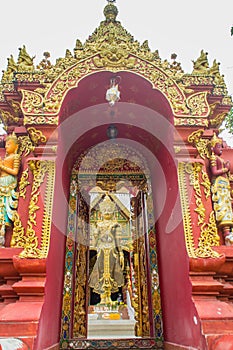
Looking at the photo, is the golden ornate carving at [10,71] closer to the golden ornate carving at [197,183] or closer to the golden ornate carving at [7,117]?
the golden ornate carving at [7,117]

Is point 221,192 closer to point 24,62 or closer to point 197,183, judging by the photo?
point 197,183

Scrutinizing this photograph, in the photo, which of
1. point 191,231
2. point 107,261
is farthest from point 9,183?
point 107,261

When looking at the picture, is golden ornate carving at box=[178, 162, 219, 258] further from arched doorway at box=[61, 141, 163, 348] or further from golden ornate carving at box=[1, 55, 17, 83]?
golden ornate carving at box=[1, 55, 17, 83]

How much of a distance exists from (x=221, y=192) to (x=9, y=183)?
3111 millimetres

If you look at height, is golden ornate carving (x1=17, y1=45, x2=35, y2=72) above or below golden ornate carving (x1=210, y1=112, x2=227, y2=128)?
above

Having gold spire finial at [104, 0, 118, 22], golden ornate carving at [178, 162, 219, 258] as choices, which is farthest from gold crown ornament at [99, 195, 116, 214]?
gold spire finial at [104, 0, 118, 22]

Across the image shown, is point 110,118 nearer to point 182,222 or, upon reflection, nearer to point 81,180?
point 81,180

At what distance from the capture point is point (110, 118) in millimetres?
5516

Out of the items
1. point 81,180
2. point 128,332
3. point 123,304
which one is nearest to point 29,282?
point 81,180

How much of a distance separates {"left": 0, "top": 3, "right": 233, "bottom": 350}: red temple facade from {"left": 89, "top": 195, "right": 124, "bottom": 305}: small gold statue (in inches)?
116

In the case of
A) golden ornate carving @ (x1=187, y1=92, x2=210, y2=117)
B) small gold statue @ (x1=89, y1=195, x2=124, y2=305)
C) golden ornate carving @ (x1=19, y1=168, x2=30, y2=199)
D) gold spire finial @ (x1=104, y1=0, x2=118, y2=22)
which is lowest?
small gold statue @ (x1=89, y1=195, x2=124, y2=305)

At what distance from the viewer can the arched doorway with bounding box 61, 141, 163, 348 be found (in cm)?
486

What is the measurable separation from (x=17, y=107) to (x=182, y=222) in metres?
3.14

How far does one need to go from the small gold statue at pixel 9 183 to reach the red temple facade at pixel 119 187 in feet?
0.37
